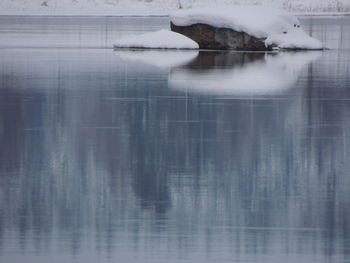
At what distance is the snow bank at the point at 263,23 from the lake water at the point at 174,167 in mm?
6758

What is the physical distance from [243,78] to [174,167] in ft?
27.8

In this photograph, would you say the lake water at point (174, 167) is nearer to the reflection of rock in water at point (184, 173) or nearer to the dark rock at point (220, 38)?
the reflection of rock in water at point (184, 173)

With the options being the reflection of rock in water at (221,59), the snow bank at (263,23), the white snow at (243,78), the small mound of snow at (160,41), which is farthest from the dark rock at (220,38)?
the white snow at (243,78)

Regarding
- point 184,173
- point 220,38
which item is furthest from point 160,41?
point 184,173

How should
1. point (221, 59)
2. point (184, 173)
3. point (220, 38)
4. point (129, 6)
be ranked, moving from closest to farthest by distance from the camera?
point (184, 173)
point (221, 59)
point (220, 38)
point (129, 6)

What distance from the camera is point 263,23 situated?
2473cm

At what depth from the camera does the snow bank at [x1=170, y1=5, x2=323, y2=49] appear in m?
24.8

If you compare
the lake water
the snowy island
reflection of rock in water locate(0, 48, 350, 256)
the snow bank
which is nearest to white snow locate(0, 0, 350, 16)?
the snowy island

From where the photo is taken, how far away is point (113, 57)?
901 inches

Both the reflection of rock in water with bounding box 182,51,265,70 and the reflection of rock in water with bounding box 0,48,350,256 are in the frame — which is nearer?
the reflection of rock in water with bounding box 0,48,350,256

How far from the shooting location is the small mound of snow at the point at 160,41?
25359 mm

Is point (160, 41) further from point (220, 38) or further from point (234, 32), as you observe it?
point (234, 32)

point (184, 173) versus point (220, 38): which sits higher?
point (220, 38)

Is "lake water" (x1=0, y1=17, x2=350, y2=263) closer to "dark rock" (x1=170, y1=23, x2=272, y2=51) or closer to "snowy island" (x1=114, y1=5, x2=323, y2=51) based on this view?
"snowy island" (x1=114, y1=5, x2=323, y2=51)
